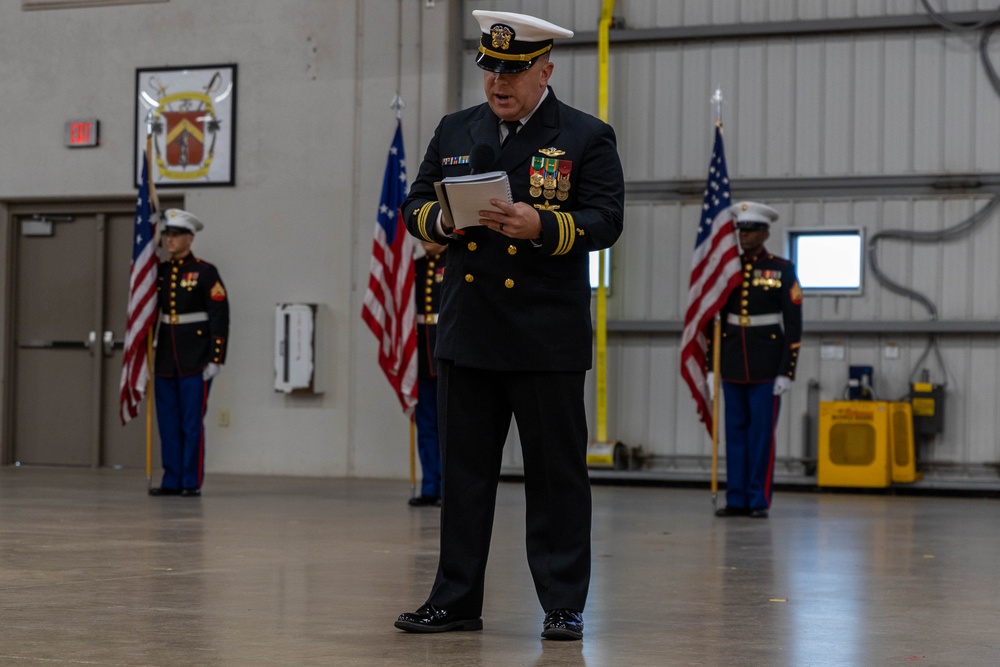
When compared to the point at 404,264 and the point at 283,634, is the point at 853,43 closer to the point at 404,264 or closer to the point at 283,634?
the point at 404,264

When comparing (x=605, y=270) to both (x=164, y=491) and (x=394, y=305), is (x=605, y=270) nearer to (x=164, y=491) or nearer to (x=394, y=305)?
(x=394, y=305)

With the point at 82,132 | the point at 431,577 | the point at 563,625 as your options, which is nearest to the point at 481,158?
the point at 563,625

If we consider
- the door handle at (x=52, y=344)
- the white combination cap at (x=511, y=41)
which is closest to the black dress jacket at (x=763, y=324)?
the white combination cap at (x=511, y=41)

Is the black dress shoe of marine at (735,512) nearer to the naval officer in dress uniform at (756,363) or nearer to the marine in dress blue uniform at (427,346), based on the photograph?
the naval officer in dress uniform at (756,363)

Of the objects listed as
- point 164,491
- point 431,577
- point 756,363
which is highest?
point 756,363

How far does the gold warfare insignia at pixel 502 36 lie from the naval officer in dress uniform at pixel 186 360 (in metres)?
5.29

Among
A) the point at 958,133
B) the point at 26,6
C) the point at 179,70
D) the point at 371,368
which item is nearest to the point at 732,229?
the point at 958,133

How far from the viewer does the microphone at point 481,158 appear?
10.2ft

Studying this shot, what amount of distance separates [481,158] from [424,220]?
0.24m

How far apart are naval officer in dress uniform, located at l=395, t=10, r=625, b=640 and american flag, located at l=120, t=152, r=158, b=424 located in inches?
210

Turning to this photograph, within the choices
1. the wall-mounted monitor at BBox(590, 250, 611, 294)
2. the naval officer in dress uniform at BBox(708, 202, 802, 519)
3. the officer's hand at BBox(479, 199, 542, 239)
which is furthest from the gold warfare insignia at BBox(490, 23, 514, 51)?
the wall-mounted monitor at BBox(590, 250, 611, 294)

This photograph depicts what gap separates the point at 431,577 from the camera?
4426 millimetres

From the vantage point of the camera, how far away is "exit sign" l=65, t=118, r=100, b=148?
10715mm

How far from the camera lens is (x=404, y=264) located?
8281mm
